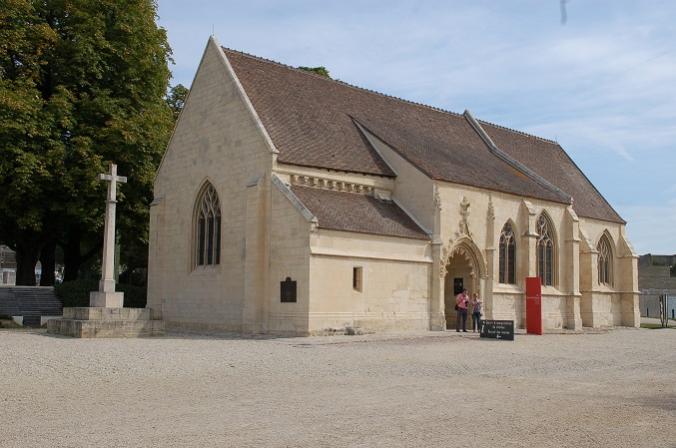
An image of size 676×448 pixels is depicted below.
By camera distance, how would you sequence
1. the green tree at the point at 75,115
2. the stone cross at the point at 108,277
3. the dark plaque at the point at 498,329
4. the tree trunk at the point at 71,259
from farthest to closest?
1. the tree trunk at the point at 71,259
2. the green tree at the point at 75,115
3. the dark plaque at the point at 498,329
4. the stone cross at the point at 108,277

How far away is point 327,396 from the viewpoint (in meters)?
11.0

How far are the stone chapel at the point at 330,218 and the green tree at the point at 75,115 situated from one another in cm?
307

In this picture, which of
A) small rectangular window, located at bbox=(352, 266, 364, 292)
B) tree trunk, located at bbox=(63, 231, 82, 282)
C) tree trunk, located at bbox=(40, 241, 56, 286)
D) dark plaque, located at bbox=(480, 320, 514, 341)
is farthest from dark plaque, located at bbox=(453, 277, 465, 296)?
tree trunk, located at bbox=(40, 241, 56, 286)

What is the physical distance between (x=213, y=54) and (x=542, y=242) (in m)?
18.1

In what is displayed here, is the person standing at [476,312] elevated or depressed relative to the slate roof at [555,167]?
depressed

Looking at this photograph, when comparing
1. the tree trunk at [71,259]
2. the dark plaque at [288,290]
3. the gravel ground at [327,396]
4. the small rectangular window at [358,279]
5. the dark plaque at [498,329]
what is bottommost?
the gravel ground at [327,396]

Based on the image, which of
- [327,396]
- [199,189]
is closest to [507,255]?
[199,189]

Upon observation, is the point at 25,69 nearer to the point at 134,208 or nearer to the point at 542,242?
the point at 134,208

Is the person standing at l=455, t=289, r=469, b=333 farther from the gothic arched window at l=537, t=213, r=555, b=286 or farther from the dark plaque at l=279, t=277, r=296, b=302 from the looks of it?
the gothic arched window at l=537, t=213, r=555, b=286

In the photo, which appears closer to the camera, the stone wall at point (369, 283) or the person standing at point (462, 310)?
the stone wall at point (369, 283)

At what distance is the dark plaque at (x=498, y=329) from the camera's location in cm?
2372

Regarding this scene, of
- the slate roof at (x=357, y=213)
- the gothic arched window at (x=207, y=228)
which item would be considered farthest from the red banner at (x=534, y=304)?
the gothic arched window at (x=207, y=228)

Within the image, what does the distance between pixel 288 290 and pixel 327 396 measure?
13.5m

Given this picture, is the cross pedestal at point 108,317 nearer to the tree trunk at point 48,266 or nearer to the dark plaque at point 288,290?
the dark plaque at point 288,290
